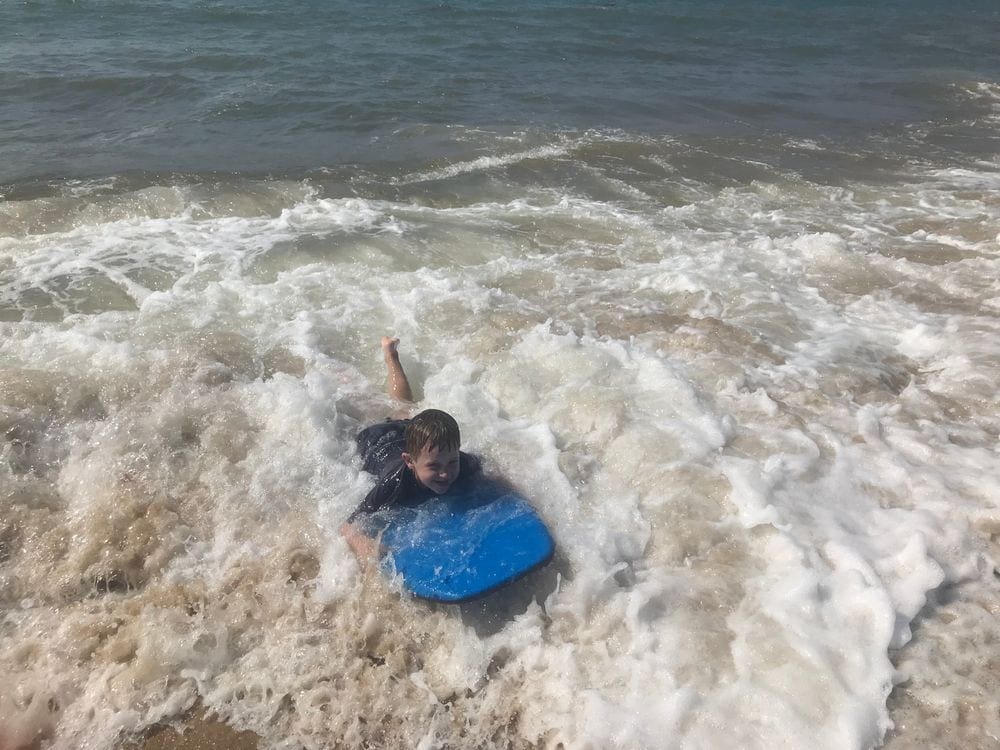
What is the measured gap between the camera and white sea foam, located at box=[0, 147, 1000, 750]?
3.13 metres

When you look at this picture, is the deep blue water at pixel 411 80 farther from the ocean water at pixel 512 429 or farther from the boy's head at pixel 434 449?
the boy's head at pixel 434 449

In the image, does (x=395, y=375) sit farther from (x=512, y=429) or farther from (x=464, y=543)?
(x=464, y=543)

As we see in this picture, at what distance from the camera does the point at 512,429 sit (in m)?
4.95

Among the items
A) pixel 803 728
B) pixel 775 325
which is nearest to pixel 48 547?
pixel 803 728

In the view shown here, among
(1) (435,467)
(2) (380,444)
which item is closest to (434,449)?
(1) (435,467)

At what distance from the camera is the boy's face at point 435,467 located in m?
3.93

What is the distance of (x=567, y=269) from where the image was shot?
752 cm

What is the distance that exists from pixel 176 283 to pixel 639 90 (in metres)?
13.1

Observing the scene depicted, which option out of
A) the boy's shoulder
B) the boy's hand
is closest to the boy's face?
the boy's shoulder

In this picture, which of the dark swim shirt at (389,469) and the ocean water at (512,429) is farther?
the dark swim shirt at (389,469)

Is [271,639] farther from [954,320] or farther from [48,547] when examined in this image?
[954,320]

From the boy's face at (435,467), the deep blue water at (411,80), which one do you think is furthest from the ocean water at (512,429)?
the boy's face at (435,467)

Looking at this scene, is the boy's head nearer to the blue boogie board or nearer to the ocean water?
the blue boogie board

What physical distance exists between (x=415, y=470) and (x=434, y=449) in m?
0.27
